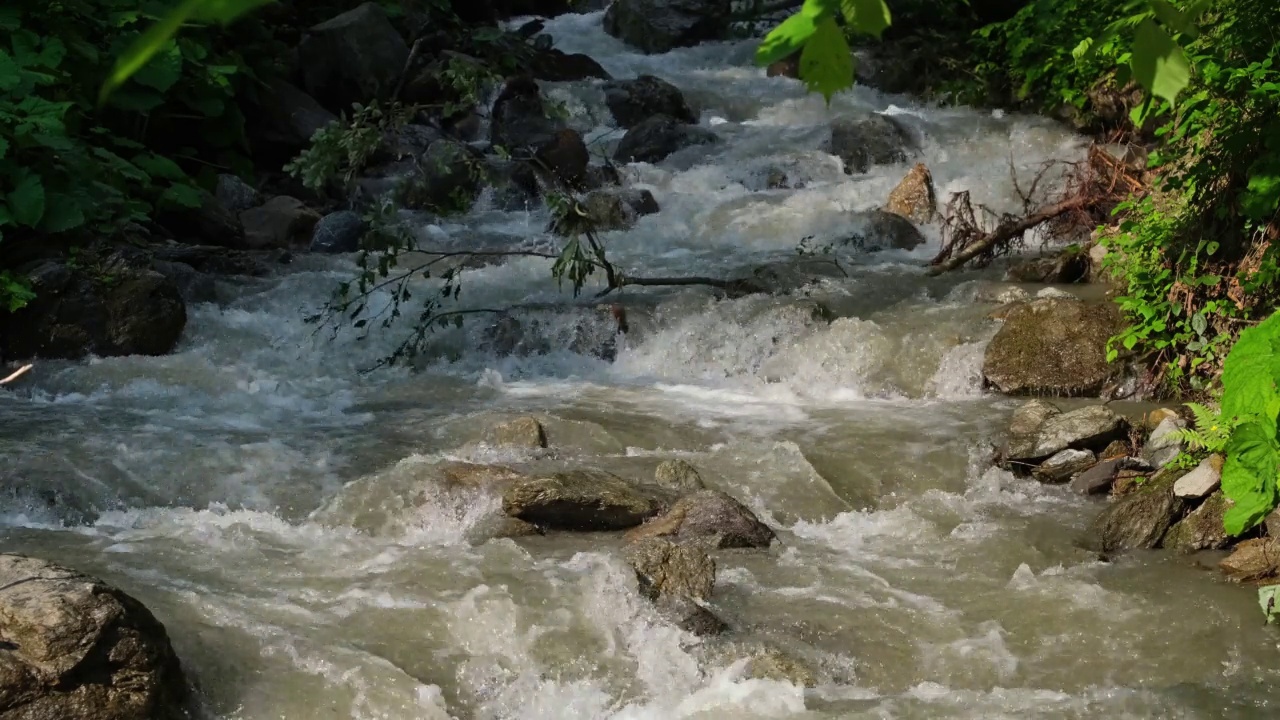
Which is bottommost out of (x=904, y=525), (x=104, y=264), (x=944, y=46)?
(x=904, y=525)

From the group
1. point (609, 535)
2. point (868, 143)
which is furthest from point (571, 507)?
point (868, 143)

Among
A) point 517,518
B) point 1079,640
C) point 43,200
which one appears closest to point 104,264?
point 43,200

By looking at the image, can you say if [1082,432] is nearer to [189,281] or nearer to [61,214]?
[189,281]

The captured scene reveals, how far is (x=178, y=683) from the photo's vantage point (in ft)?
12.6

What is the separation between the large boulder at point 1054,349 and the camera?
7.03m

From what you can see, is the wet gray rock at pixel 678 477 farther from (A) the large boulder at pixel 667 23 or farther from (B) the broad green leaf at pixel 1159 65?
(A) the large boulder at pixel 667 23

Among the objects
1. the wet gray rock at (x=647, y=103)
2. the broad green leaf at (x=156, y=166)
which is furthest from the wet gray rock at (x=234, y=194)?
the wet gray rock at (x=647, y=103)

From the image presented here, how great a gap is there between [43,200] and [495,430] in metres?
3.66

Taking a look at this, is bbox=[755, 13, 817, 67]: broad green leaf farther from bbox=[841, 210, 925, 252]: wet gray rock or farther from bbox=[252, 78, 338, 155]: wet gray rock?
bbox=[252, 78, 338, 155]: wet gray rock

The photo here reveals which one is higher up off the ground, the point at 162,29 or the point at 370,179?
the point at 162,29

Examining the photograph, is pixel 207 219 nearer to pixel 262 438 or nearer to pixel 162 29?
pixel 262 438

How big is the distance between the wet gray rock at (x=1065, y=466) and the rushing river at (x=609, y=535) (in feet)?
0.37

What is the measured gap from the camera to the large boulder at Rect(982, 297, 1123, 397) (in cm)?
703

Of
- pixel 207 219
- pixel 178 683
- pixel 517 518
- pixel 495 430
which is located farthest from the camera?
pixel 207 219
